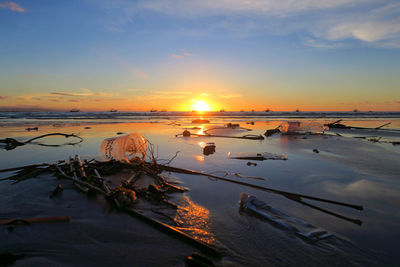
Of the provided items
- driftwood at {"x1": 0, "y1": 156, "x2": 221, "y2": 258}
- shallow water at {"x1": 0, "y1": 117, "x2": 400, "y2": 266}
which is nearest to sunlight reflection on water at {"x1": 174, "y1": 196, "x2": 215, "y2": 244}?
shallow water at {"x1": 0, "y1": 117, "x2": 400, "y2": 266}

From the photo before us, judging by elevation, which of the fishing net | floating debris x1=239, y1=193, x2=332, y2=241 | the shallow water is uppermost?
the fishing net

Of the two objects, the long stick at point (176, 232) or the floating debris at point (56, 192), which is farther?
the floating debris at point (56, 192)

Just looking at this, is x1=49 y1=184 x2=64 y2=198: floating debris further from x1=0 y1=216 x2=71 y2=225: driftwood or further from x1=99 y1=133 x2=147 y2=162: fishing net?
x1=99 y1=133 x2=147 y2=162: fishing net

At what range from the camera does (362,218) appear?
2686 mm

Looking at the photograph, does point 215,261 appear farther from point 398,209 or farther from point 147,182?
point 398,209

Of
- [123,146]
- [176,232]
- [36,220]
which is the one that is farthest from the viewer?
[123,146]

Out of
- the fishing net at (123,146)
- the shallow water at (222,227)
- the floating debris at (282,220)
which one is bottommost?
the shallow water at (222,227)

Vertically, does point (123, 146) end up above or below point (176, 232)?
above

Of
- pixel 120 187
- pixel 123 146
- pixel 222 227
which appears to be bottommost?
pixel 222 227

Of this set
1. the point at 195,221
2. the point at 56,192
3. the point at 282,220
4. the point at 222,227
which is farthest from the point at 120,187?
the point at 282,220

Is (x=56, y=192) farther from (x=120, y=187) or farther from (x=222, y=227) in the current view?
(x=222, y=227)

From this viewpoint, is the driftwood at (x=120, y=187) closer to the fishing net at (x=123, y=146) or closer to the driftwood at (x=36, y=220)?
the driftwood at (x=36, y=220)

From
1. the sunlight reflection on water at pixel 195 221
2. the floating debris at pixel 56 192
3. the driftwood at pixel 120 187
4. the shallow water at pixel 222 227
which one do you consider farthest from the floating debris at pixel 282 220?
the floating debris at pixel 56 192

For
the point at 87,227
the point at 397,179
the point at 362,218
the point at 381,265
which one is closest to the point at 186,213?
the point at 87,227
